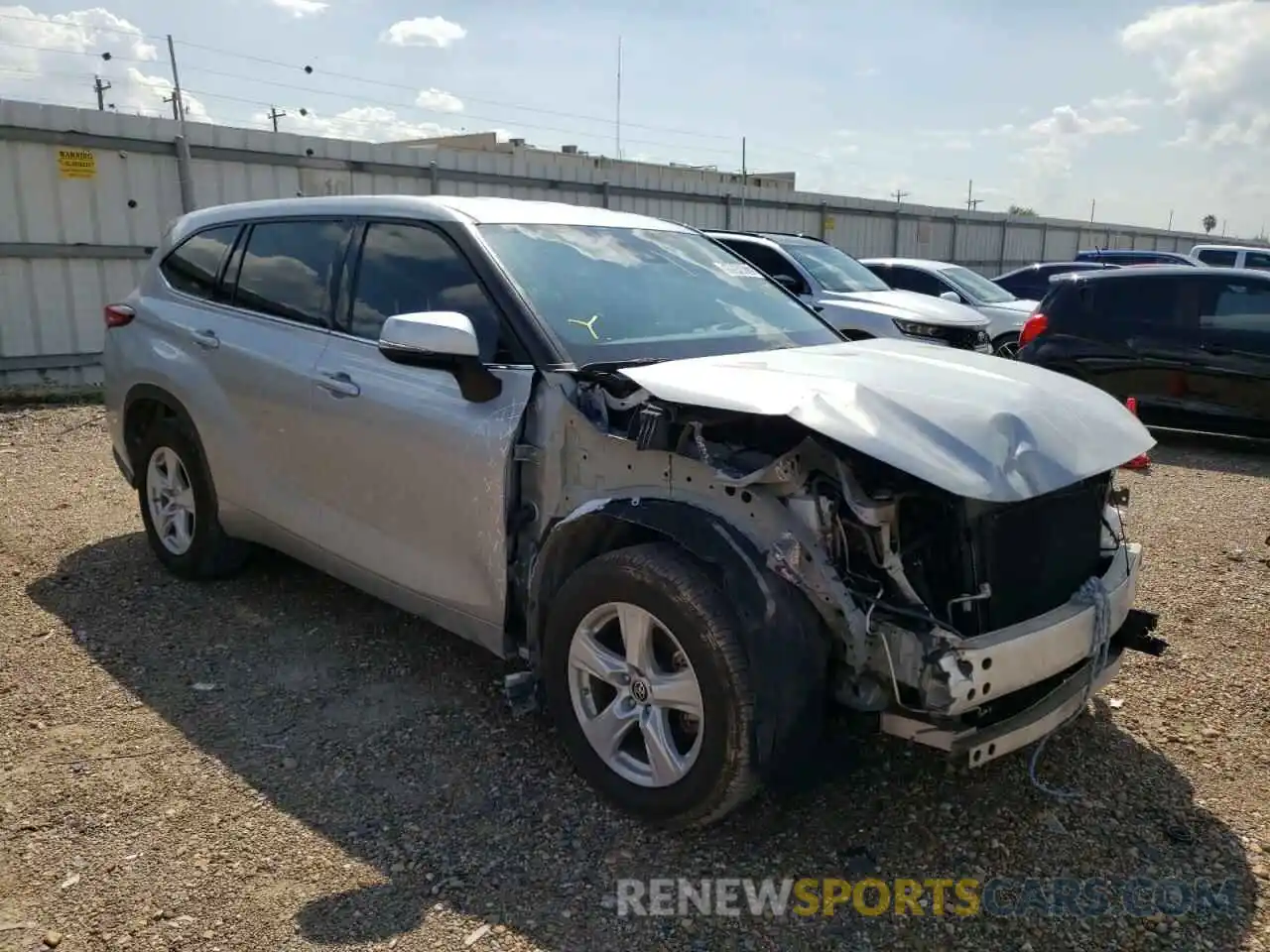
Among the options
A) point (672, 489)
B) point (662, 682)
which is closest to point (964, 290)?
point (672, 489)

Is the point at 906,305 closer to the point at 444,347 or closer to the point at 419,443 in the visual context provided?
the point at 419,443

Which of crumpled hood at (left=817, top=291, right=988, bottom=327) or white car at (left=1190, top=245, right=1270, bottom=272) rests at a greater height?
white car at (left=1190, top=245, right=1270, bottom=272)

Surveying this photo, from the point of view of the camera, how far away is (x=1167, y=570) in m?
5.34

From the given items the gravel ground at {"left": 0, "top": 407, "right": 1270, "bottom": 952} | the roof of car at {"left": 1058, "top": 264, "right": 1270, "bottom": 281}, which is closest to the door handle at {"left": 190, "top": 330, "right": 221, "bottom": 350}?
the gravel ground at {"left": 0, "top": 407, "right": 1270, "bottom": 952}

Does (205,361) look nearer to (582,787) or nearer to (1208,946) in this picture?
(582,787)

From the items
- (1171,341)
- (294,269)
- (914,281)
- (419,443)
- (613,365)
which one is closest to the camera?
(613,365)

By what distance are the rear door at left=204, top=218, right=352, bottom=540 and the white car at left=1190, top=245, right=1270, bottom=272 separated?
1677 cm

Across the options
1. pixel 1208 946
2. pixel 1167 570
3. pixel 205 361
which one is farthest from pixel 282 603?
pixel 1167 570

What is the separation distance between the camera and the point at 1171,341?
8.78 m

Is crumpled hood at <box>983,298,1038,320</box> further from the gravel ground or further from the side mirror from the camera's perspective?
the side mirror

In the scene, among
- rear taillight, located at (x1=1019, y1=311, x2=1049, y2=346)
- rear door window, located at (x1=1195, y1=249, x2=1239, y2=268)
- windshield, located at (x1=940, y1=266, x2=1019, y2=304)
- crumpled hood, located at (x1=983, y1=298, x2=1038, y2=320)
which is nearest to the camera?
rear taillight, located at (x1=1019, y1=311, x2=1049, y2=346)

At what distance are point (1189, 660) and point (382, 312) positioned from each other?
3600mm

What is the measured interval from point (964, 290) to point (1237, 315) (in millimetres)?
5003
